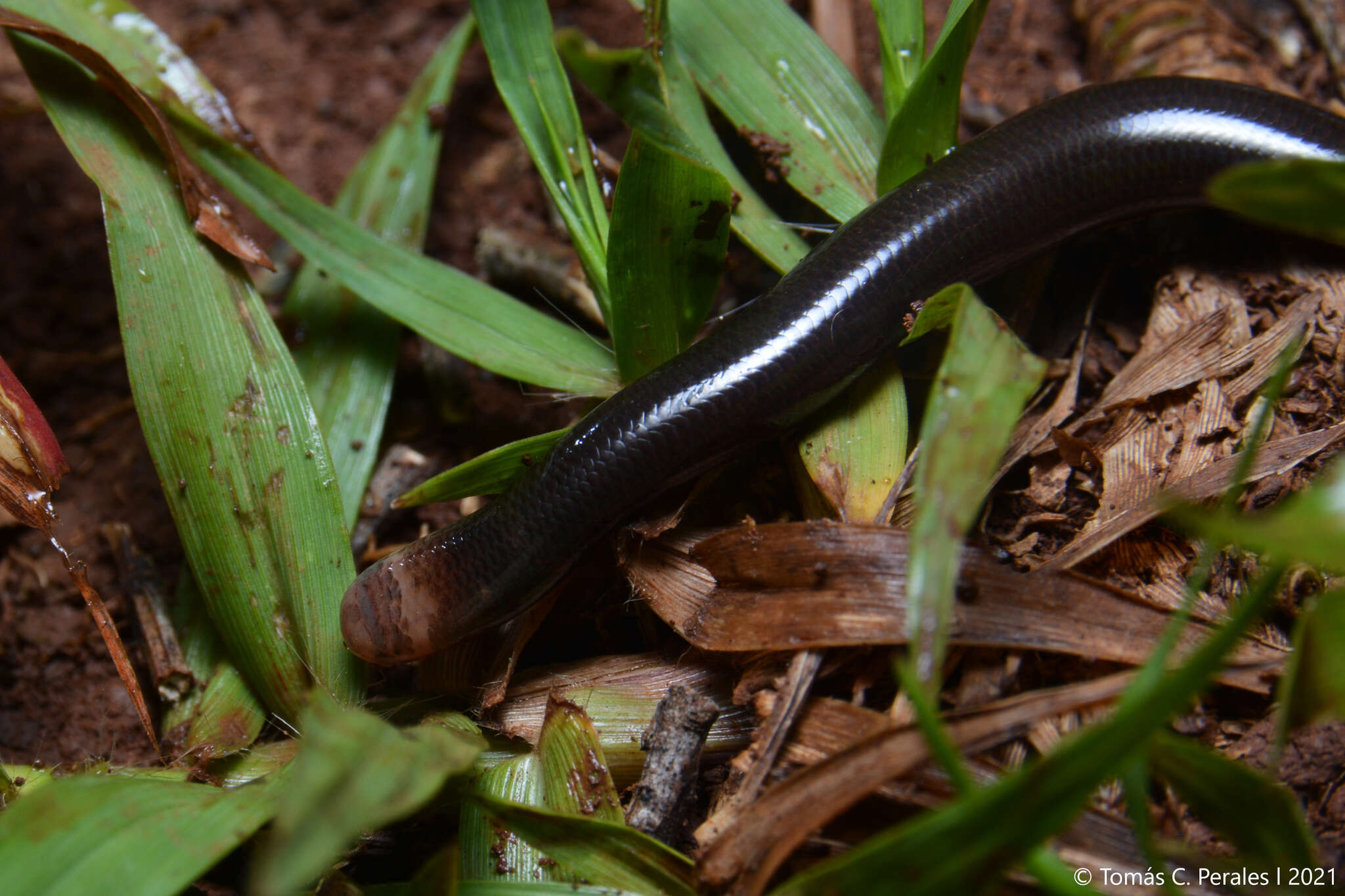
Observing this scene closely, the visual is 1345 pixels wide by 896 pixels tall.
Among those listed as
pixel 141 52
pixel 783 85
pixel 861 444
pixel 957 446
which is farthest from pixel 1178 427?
pixel 141 52

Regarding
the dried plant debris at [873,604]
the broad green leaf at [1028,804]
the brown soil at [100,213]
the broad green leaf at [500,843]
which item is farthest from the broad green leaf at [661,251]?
the broad green leaf at [1028,804]

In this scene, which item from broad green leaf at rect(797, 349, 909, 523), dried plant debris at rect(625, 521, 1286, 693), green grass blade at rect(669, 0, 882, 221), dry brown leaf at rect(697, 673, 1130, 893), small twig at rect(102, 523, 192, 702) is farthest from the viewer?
green grass blade at rect(669, 0, 882, 221)

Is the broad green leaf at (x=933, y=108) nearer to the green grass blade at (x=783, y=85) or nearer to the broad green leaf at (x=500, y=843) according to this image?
the green grass blade at (x=783, y=85)

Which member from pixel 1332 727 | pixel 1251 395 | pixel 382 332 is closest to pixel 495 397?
pixel 382 332

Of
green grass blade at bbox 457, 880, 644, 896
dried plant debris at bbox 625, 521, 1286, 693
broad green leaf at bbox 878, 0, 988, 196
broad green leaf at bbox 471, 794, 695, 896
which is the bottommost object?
green grass blade at bbox 457, 880, 644, 896

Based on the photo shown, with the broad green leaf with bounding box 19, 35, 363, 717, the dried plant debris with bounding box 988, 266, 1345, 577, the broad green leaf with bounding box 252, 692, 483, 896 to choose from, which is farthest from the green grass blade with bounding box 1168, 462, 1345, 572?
the broad green leaf with bounding box 19, 35, 363, 717

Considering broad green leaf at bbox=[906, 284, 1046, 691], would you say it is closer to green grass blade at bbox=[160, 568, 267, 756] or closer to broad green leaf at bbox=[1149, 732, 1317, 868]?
broad green leaf at bbox=[1149, 732, 1317, 868]

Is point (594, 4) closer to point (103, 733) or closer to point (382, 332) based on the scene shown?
point (382, 332)
